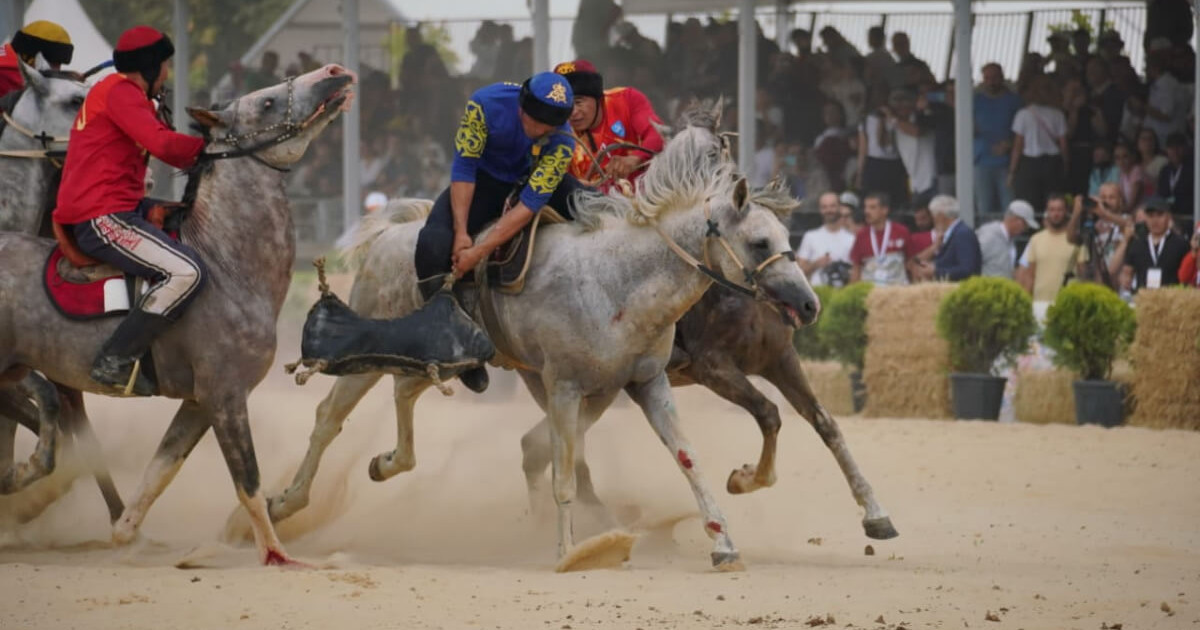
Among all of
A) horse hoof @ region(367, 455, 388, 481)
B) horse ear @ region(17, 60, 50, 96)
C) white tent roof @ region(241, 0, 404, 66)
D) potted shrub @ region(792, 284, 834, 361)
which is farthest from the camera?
white tent roof @ region(241, 0, 404, 66)

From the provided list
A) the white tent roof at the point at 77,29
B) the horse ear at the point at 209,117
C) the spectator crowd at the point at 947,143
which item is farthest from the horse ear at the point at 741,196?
the white tent roof at the point at 77,29

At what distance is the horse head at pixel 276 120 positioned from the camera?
772 cm

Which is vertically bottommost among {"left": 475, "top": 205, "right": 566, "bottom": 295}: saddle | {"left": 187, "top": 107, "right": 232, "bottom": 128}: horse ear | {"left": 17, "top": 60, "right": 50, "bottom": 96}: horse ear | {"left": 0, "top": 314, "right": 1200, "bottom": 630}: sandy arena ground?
{"left": 0, "top": 314, "right": 1200, "bottom": 630}: sandy arena ground

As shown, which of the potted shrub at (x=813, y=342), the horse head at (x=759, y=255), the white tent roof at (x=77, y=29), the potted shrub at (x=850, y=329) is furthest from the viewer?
the white tent roof at (x=77, y=29)

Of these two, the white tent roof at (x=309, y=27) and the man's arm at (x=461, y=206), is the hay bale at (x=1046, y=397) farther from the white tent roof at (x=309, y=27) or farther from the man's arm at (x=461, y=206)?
the white tent roof at (x=309, y=27)

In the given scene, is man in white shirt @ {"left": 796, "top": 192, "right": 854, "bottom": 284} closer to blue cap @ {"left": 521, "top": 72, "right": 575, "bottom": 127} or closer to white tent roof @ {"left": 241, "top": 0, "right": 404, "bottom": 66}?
blue cap @ {"left": 521, "top": 72, "right": 575, "bottom": 127}

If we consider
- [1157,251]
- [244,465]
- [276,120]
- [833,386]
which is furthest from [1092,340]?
[244,465]

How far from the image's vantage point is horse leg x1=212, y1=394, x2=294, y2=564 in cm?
748

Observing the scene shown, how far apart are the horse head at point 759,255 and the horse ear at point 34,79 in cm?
346

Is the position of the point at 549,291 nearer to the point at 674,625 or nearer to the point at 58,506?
the point at 674,625

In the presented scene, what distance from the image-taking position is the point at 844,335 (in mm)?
14375

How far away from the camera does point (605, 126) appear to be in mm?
9148

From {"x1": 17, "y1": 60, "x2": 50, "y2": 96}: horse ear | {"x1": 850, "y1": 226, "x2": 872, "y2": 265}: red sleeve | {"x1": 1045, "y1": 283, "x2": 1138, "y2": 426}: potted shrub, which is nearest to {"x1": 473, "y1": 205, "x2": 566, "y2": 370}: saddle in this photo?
{"x1": 17, "y1": 60, "x2": 50, "y2": 96}: horse ear

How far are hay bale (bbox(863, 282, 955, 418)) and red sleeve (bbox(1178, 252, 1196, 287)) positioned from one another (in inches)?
71.4
